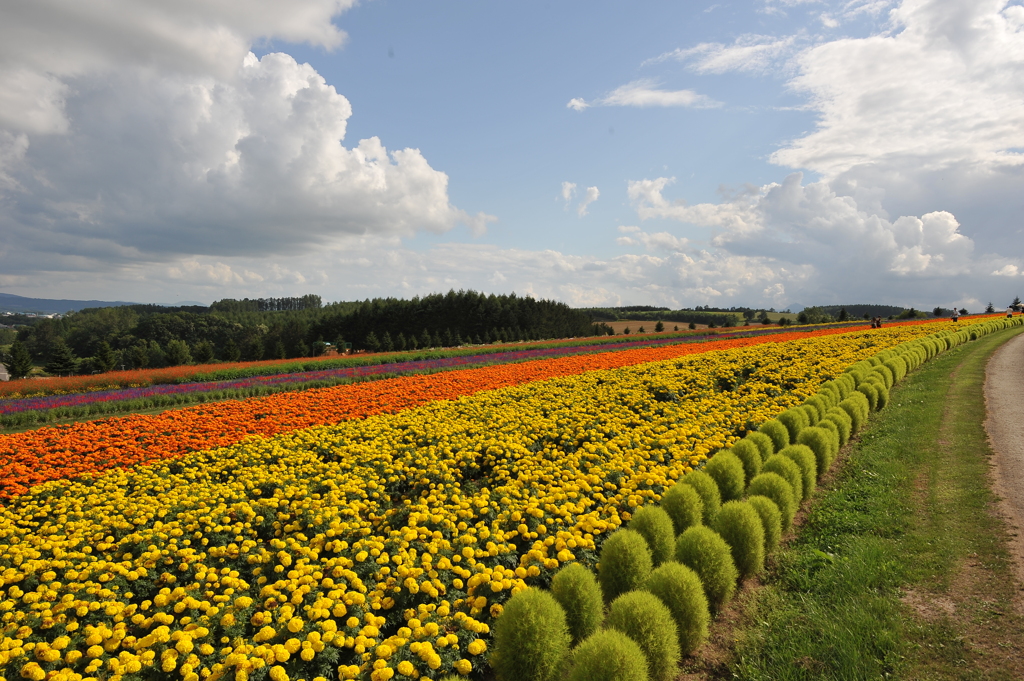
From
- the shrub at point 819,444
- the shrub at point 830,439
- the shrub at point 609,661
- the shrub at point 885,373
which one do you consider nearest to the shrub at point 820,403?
the shrub at point 830,439

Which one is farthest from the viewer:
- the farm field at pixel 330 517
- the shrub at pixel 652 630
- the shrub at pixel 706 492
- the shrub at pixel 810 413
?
the shrub at pixel 810 413

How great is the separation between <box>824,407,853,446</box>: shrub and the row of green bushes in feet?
5.08

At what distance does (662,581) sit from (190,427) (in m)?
11.1

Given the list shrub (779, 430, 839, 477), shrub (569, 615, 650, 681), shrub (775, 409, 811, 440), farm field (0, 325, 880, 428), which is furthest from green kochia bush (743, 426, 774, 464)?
farm field (0, 325, 880, 428)

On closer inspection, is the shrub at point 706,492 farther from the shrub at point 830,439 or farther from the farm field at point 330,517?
the shrub at point 830,439

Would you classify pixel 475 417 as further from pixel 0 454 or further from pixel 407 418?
pixel 0 454

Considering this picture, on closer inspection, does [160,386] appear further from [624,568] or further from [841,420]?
[841,420]

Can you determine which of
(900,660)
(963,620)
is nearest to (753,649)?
(900,660)

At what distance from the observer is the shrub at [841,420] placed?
30.3ft

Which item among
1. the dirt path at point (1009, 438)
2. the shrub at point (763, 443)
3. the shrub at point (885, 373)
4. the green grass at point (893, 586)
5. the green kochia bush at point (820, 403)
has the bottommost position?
the green grass at point (893, 586)

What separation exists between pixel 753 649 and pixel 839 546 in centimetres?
255

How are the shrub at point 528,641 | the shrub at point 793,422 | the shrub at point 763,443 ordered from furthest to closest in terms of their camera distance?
the shrub at point 793,422
the shrub at point 763,443
the shrub at point 528,641

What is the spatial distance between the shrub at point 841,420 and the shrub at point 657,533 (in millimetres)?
5799

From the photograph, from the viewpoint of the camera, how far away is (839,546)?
5.86m
